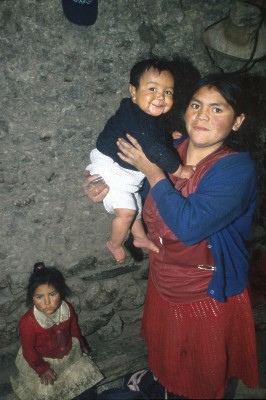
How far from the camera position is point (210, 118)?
1.90 meters

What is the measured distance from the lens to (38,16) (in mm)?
2146

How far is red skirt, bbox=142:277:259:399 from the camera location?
223 cm

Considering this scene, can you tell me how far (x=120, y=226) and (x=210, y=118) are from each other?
981mm

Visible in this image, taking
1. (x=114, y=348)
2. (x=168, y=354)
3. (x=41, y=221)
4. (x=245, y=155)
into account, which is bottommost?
(x=114, y=348)

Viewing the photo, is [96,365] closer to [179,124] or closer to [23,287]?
[23,287]

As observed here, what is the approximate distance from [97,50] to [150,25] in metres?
0.46

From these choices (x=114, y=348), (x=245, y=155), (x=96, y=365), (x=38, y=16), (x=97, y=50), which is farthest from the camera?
(x=114, y=348)

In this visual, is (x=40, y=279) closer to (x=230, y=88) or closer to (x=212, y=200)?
(x=212, y=200)

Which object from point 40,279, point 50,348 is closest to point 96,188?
point 40,279

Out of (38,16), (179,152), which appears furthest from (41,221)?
(38,16)

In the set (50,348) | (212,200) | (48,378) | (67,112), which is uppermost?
(67,112)

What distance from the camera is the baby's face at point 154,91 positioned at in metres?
2.00

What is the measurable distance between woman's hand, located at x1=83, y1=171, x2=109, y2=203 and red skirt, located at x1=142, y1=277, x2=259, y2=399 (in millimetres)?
896

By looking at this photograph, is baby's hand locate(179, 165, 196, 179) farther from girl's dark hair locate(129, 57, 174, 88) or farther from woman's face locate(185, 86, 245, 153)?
girl's dark hair locate(129, 57, 174, 88)
